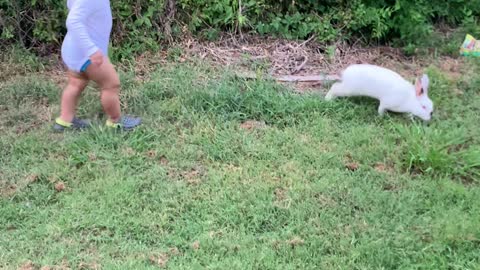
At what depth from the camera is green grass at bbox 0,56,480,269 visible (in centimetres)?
335

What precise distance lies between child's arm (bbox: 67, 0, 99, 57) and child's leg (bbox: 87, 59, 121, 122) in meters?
0.18

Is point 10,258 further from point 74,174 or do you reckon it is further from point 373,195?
point 373,195

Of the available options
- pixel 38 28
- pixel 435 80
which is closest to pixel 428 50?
pixel 435 80

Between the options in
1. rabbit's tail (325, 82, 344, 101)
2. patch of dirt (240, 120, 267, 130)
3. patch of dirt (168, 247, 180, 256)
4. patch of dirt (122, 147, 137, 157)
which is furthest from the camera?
rabbit's tail (325, 82, 344, 101)

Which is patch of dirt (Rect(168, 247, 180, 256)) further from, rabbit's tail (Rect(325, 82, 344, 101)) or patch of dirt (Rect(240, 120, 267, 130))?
rabbit's tail (Rect(325, 82, 344, 101))

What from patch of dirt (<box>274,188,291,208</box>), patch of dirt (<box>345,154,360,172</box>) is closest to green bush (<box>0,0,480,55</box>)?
patch of dirt (<box>345,154,360,172</box>)

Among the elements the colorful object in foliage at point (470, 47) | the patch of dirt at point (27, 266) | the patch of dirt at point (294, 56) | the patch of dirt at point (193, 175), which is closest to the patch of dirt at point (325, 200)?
the patch of dirt at point (193, 175)

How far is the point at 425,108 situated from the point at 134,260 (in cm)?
235

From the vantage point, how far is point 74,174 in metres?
3.96

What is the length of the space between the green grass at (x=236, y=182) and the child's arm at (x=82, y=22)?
0.60m

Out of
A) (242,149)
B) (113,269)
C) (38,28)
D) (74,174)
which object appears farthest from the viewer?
(38,28)

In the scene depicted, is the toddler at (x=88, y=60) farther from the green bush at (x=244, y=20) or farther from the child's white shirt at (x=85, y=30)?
the green bush at (x=244, y=20)

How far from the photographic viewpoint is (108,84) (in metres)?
4.29

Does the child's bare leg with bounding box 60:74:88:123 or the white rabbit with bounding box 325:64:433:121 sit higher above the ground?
the white rabbit with bounding box 325:64:433:121
